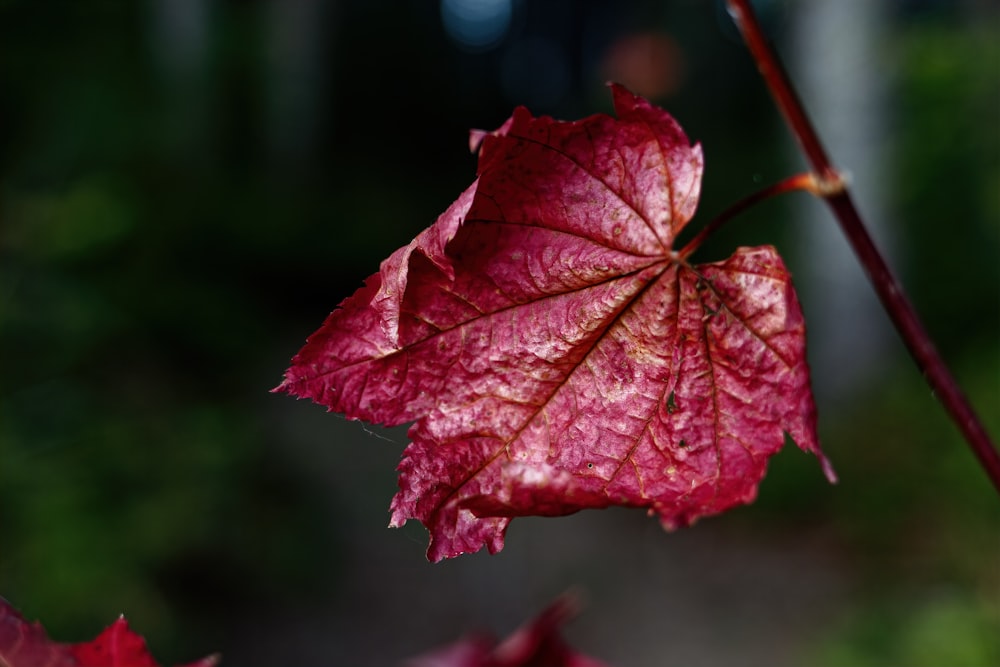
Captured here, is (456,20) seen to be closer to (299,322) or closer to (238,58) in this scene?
(238,58)

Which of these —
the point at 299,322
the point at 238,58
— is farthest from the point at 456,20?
the point at 299,322

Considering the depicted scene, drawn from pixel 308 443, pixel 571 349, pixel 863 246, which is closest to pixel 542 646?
pixel 571 349

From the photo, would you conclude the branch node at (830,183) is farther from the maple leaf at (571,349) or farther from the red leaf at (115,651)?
Result: the red leaf at (115,651)

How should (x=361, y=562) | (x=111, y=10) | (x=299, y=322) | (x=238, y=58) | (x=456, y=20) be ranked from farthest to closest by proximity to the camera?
(x=456, y=20), (x=238, y=58), (x=299, y=322), (x=111, y=10), (x=361, y=562)

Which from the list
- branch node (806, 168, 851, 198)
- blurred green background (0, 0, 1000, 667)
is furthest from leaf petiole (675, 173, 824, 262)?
blurred green background (0, 0, 1000, 667)

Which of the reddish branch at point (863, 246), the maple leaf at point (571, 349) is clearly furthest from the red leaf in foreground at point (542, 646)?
the reddish branch at point (863, 246)

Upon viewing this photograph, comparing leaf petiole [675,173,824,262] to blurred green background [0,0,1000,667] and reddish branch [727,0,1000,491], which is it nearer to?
reddish branch [727,0,1000,491]
